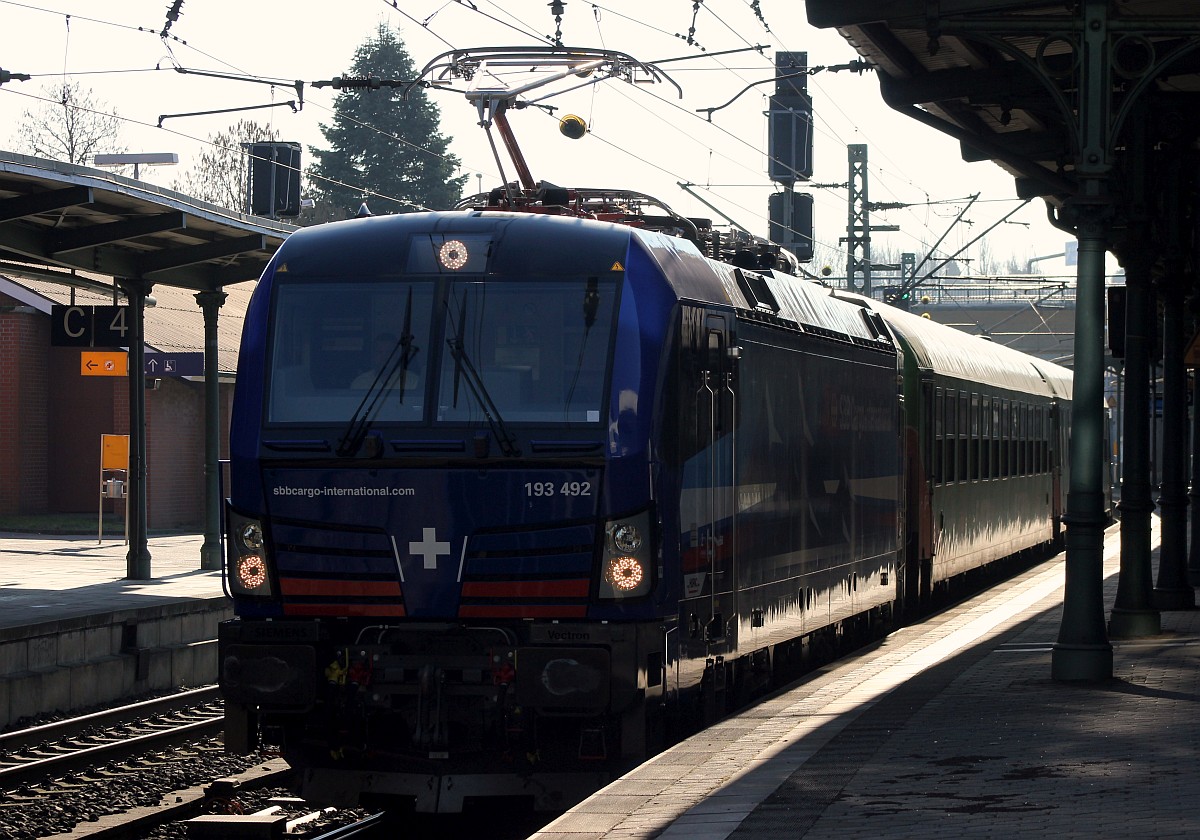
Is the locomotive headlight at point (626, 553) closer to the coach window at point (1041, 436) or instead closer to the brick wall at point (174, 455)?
the coach window at point (1041, 436)

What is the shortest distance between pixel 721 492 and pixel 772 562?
1464 millimetres

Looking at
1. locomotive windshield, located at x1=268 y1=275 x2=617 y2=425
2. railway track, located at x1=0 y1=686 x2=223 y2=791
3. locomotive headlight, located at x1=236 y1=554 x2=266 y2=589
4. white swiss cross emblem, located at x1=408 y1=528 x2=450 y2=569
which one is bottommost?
railway track, located at x1=0 y1=686 x2=223 y2=791

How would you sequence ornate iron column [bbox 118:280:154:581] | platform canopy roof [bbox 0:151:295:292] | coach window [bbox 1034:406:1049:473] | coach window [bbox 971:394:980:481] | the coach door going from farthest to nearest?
coach window [bbox 1034:406:1049:473]
coach window [bbox 971:394:980:481]
ornate iron column [bbox 118:280:154:581]
platform canopy roof [bbox 0:151:295:292]
the coach door

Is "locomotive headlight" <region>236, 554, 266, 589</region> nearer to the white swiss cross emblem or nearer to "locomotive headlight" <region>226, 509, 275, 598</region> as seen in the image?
"locomotive headlight" <region>226, 509, 275, 598</region>

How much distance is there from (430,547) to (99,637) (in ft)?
23.6

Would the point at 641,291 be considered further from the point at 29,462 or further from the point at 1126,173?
the point at 29,462

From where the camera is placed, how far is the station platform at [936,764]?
6.95 meters

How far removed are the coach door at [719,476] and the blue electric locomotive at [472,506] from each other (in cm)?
3

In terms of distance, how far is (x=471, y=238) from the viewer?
9.61 meters

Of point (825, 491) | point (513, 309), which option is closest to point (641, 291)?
point (513, 309)

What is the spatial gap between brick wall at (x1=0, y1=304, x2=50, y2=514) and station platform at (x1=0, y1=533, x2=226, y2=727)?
1443 cm

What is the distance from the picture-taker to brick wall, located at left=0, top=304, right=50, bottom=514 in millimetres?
35438

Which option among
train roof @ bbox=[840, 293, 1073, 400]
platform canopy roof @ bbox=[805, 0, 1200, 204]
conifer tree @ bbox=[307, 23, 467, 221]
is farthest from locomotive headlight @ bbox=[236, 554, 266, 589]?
conifer tree @ bbox=[307, 23, 467, 221]

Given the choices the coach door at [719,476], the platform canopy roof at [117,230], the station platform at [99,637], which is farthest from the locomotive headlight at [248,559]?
the platform canopy roof at [117,230]
